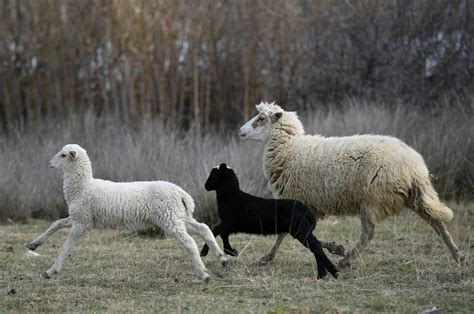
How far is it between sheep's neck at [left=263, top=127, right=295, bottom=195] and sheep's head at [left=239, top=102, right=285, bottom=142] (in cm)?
11

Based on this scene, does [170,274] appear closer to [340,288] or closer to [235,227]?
[235,227]

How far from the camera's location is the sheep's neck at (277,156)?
765 cm

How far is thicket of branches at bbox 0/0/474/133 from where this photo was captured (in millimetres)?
16438

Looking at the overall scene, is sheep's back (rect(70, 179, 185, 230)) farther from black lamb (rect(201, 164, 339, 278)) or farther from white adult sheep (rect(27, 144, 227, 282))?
black lamb (rect(201, 164, 339, 278))

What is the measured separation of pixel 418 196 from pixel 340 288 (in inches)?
62.8

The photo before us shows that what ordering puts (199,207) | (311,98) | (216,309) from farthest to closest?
(311,98), (199,207), (216,309)

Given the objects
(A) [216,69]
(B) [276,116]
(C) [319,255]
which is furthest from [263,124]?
(A) [216,69]

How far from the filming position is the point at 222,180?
22.2ft

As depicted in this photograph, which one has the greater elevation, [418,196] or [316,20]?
[316,20]

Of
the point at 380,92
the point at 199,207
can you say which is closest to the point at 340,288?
the point at 199,207

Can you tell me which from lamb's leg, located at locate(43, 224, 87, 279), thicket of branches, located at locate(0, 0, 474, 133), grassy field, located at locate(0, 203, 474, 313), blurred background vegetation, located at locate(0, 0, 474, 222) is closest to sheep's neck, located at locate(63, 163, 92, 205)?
lamb's leg, located at locate(43, 224, 87, 279)

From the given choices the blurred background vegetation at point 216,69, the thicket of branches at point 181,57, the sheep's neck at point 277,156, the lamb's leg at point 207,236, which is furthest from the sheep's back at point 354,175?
the thicket of branches at point 181,57

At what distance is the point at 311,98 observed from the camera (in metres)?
16.4

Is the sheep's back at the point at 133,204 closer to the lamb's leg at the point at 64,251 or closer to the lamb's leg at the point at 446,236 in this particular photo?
the lamb's leg at the point at 64,251
